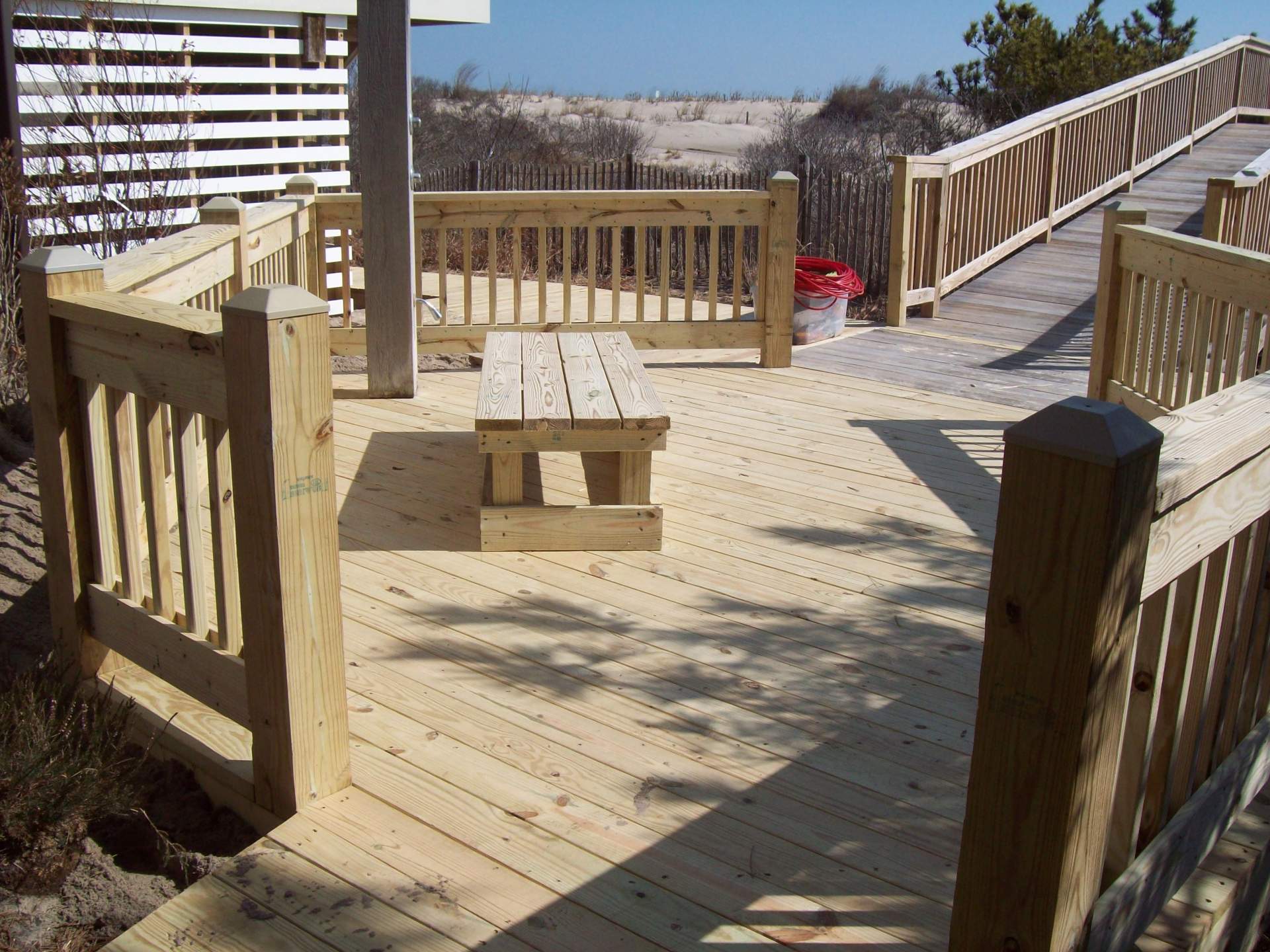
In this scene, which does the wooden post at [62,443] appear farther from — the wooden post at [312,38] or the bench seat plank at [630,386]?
the wooden post at [312,38]

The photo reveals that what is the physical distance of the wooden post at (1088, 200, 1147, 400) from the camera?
19.0 ft

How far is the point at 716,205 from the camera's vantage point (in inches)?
276

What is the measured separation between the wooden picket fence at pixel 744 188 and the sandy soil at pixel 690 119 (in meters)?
12.6

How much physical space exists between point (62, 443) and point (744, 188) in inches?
469

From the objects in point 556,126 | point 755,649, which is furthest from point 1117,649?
point 556,126

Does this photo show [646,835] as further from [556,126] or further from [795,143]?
[556,126]

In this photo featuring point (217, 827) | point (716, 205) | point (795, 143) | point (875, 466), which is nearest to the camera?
point (217, 827)

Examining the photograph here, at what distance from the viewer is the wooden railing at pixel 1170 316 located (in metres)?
4.55

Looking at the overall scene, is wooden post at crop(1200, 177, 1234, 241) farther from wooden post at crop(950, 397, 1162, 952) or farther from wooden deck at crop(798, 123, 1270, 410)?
wooden post at crop(950, 397, 1162, 952)

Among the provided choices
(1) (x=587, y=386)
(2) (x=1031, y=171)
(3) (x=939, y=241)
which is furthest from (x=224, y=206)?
(2) (x=1031, y=171)

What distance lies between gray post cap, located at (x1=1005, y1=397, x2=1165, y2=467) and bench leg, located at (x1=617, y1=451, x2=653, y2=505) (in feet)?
9.15

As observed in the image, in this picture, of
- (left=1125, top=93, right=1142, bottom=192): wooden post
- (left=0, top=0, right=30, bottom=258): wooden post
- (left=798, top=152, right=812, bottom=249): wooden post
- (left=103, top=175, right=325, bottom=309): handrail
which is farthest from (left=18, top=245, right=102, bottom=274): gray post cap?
(left=1125, top=93, right=1142, bottom=192): wooden post

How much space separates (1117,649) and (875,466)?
3.82 m

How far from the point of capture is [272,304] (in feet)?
7.59
